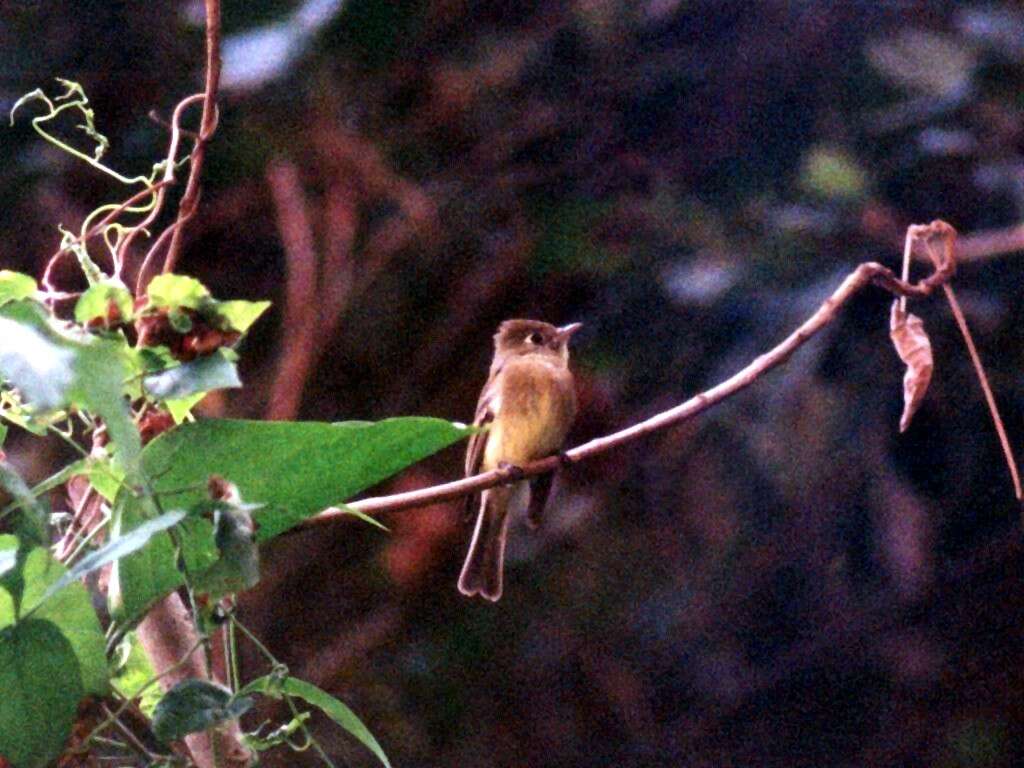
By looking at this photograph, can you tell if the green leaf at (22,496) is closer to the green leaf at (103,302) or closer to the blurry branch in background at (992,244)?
the green leaf at (103,302)

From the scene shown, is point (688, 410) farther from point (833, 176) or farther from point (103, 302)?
point (833, 176)

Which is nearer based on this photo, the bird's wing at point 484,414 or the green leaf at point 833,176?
the bird's wing at point 484,414

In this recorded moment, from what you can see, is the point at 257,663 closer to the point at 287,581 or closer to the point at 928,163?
the point at 287,581

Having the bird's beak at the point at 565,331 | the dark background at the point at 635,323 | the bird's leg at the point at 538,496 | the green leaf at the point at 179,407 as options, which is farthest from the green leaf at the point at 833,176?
the green leaf at the point at 179,407

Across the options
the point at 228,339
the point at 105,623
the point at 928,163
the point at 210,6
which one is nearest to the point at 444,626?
the point at 928,163

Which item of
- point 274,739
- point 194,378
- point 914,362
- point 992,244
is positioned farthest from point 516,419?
point 194,378

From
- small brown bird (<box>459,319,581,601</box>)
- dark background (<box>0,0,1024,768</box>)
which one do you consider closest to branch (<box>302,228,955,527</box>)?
small brown bird (<box>459,319,581,601</box>)

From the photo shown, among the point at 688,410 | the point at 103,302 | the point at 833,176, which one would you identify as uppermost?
the point at 833,176

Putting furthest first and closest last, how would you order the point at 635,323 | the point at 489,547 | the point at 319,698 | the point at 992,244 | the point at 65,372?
the point at 635,323, the point at 992,244, the point at 489,547, the point at 319,698, the point at 65,372
